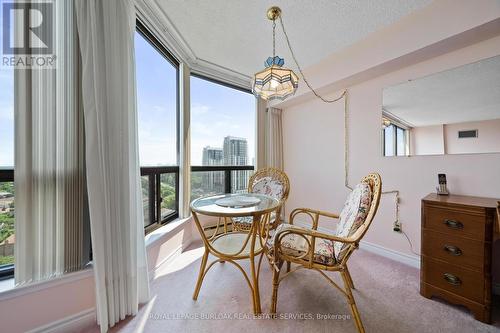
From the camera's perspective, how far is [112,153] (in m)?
1.19

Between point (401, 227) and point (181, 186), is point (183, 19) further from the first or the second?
point (401, 227)

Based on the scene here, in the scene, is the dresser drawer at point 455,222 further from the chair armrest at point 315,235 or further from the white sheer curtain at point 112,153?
the white sheer curtain at point 112,153

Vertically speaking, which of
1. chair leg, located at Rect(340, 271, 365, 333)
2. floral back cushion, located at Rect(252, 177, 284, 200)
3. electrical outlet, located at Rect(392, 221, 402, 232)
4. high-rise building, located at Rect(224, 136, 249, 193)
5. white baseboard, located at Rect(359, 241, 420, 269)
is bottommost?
white baseboard, located at Rect(359, 241, 420, 269)

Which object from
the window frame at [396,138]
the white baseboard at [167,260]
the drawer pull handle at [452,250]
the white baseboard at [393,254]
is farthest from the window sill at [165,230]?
the window frame at [396,138]

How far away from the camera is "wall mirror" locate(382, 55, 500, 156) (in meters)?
1.51

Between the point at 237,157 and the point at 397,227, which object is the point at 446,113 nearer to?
the point at 397,227

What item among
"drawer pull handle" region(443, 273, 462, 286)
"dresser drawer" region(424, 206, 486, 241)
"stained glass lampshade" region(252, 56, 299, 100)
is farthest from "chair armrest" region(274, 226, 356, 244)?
"stained glass lampshade" region(252, 56, 299, 100)

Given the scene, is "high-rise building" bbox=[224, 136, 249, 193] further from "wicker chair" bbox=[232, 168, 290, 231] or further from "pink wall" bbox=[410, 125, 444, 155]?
"pink wall" bbox=[410, 125, 444, 155]

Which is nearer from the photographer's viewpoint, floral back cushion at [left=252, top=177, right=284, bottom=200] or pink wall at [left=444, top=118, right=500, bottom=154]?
pink wall at [left=444, top=118, right=500, bottom=154]

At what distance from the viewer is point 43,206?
104 cm

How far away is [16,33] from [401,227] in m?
3.50

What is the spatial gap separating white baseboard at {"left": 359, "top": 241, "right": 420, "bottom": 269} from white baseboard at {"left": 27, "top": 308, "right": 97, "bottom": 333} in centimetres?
279

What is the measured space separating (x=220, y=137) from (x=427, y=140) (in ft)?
8.40

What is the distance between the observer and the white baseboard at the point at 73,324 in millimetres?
1068
